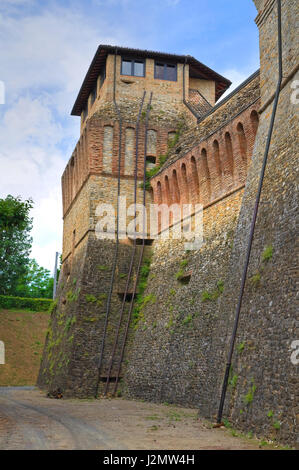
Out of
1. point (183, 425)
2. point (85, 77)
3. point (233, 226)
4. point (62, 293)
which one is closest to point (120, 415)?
point (183, 425)

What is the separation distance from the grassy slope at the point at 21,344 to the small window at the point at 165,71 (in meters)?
17.3

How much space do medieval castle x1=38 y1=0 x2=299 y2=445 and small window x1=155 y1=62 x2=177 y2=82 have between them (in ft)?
0.21

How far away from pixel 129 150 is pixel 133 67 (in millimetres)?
4241

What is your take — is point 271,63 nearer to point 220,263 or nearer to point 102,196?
point 220,263

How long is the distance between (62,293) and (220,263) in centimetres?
1081

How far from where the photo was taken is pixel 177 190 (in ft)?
59.4

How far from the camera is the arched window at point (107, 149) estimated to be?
2022 cm

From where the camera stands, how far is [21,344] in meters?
31.2

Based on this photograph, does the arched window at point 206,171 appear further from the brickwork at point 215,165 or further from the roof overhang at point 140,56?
the roof overhang at point 140,56

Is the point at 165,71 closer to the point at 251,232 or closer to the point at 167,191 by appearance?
the point at 167,191

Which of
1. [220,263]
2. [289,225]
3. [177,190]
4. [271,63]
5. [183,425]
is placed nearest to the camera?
Answer: [289,225]

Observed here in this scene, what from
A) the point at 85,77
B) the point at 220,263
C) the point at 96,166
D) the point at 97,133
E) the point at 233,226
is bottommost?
the point at 220,263

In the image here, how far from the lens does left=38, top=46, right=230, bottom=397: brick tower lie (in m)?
17.5
